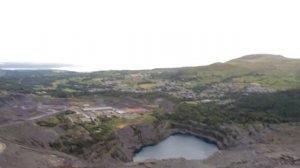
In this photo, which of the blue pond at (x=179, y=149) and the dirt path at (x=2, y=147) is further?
the blue pond at (x=179, y=149)

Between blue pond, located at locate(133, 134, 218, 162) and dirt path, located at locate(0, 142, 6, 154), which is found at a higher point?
dirt path, located at locate(0, 142, 6, 154)

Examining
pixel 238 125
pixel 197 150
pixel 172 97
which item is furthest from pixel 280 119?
pixel 172 97

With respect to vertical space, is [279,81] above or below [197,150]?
above

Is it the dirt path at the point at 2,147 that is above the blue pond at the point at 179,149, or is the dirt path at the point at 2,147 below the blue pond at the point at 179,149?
above

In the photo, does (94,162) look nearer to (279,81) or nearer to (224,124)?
(224,124)

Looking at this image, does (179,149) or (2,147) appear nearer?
(2,147)

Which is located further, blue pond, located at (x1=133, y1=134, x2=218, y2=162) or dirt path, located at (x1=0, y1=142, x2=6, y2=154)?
blue pond, located at (x1=133, y1=134, x2=218, y2=162)

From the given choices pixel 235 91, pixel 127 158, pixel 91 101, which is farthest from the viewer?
pixel 235 91

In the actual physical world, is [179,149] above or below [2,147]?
below
